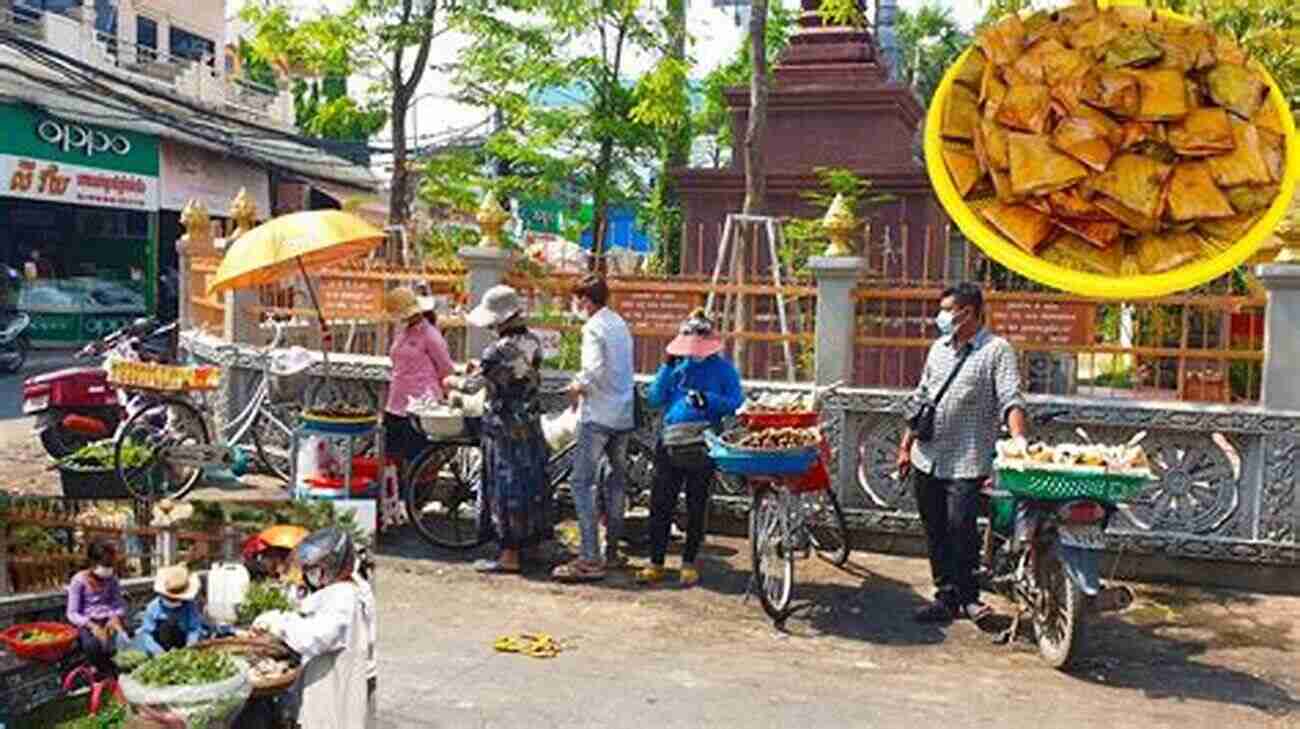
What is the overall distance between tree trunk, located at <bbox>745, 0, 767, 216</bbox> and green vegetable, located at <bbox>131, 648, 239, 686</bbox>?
6877 mm

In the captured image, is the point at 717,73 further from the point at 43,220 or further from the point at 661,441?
the point at 43,220

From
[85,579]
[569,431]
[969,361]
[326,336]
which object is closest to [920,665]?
A: [969,361]

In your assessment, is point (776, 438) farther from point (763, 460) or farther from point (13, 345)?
point (13, 345)

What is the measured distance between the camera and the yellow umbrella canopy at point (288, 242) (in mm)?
7297

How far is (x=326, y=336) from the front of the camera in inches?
323

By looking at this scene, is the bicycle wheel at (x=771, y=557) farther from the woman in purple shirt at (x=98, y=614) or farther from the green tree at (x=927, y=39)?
the green tree at (x=927, y=39)

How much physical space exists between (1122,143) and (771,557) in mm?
2584

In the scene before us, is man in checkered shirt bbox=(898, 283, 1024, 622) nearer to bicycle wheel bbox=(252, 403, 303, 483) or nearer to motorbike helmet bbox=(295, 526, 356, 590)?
motorbike helmet bbox=(295, 526, 356, 590)

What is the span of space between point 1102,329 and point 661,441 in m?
2.68

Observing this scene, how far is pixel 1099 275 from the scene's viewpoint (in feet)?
20.6

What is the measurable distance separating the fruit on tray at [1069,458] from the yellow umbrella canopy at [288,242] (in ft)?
12.6

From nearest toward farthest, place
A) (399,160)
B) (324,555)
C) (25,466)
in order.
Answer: (324,555)
(25,466)
(399,160)

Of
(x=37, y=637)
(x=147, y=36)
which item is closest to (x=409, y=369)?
(x=37, y=637)

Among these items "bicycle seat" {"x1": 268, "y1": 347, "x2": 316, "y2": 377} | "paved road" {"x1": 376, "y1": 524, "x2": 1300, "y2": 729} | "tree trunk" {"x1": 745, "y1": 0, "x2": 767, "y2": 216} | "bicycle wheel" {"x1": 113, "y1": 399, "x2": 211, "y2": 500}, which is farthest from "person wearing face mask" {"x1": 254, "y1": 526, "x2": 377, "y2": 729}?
"tree trunk" {"x1": 745, "y1": 0, "x2": 767, "y2": 216}
